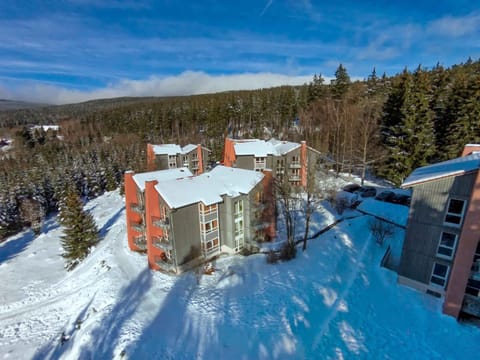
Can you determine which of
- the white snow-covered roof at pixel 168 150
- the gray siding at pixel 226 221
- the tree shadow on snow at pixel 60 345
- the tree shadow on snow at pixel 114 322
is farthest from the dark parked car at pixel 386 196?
the tree shadow on snow at pixel 60 345

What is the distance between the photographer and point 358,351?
12.3 meters

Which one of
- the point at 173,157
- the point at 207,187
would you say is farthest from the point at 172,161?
the point at 207,187

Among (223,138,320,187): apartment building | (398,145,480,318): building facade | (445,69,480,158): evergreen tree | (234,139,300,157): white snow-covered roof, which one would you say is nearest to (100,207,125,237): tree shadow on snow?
(223,138,320,187): apartment building

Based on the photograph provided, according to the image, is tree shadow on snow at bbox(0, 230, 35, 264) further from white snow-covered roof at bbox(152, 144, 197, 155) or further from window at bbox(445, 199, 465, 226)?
window at bbox(445, 199, 465, 226)

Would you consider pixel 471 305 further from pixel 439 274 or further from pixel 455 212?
pixel 455 212

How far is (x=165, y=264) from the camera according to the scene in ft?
66.8

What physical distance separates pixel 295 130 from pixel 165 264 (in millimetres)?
45064

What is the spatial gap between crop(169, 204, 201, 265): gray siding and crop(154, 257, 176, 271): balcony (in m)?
0.68

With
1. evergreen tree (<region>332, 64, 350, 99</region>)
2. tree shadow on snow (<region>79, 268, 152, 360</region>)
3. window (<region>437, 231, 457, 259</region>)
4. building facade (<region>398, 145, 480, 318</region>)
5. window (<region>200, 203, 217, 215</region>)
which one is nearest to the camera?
building facade (<region>398, 145, 480, 318</region>)

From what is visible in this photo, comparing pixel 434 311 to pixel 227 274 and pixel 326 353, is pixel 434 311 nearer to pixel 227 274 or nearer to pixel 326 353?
pixel 326 353

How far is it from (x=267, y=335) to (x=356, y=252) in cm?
1055

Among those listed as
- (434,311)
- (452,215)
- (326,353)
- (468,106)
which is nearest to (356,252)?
(434,311)

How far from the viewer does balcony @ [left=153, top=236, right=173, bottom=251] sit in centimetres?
1994

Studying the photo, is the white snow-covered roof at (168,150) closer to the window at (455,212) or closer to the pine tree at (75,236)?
the pine tree at (75,236)
